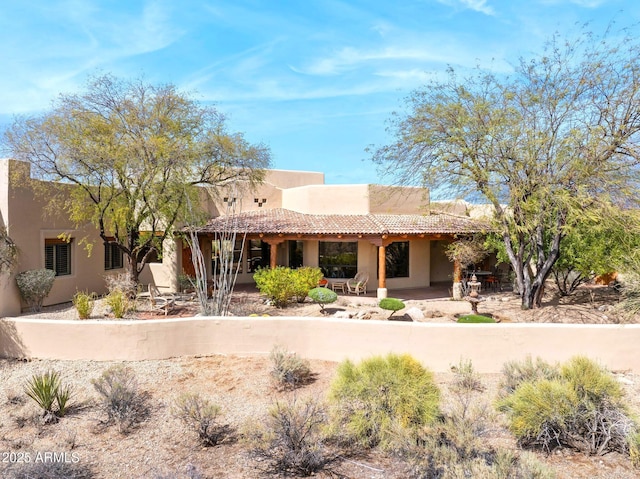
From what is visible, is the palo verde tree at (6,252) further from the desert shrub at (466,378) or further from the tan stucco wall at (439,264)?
the tan stucco wall at (439,264)

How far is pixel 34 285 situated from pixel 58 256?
8.33 feet

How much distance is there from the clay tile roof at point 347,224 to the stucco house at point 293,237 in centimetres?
5

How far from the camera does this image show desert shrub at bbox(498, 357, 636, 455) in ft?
19.0

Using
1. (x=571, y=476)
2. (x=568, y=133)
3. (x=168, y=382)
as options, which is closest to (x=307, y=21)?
(x=568, y=133)

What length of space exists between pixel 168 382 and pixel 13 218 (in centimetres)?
920

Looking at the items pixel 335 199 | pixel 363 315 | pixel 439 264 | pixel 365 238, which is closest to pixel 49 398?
pixel 363 315

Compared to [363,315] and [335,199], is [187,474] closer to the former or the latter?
[363,315]

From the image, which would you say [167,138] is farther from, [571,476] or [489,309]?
[571,476]

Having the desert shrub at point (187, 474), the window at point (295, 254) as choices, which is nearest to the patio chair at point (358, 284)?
the window at point (295, 254)

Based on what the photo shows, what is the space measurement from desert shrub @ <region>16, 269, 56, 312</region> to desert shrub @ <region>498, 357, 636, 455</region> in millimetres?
14666

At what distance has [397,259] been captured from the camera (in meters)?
20.8

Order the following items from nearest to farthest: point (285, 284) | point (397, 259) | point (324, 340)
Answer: point (324, 340) → point (285, 284) → point (397, 259)

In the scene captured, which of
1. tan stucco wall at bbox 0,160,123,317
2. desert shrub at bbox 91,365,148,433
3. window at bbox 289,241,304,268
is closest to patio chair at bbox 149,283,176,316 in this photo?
tan stucco wall at bbox 0,160,123,317

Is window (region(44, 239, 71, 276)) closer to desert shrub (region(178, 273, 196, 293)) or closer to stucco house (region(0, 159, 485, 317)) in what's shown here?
stucco house (region(0, 159, 485, 317))
